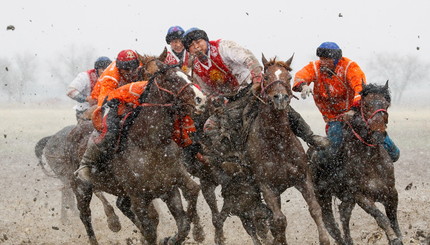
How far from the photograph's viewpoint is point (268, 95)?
6293 mm

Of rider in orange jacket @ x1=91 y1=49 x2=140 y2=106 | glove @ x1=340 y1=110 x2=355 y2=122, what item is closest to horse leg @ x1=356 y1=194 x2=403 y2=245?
glove @ x1=340 y1=110 x2=355 y2=122

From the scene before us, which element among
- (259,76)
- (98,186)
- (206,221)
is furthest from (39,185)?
(259,76)

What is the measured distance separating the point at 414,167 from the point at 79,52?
401ft

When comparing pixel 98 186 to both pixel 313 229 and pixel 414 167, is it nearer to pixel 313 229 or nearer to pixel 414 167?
pixel 313 229

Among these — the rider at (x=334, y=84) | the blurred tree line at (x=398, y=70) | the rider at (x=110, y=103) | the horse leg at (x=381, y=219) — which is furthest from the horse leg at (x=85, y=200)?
the blurred tree line at (x=398, y=70)

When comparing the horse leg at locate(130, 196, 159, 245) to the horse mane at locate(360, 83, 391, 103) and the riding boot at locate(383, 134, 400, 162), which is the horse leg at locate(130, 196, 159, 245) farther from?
the riding boot at locate(383, 134, 400, 162)

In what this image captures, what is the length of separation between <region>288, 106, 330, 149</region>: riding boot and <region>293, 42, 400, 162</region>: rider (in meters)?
0.32

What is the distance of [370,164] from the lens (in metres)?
6.82

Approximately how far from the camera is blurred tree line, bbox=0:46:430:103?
10544 cm

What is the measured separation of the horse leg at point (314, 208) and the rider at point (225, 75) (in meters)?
0.61

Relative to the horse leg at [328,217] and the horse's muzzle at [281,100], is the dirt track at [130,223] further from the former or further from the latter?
the horse's muzzle at [281,100]

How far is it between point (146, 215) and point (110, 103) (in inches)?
58.6

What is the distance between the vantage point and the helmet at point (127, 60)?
7.07 metres

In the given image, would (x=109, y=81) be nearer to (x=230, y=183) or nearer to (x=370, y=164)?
(x=230, y=183)
